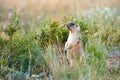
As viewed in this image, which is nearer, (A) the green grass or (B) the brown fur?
(A) the green grass

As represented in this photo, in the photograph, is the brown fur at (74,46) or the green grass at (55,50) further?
the brown fur at (74,46)

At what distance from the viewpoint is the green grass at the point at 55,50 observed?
6.65 m

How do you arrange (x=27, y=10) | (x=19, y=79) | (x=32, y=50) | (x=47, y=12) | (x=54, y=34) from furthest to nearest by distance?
1. (x=27, y=10)
2. (x=47, y=12)
3. (x=54, y=34)
4. (x=32, y=50)
5. (x=19, y=79)

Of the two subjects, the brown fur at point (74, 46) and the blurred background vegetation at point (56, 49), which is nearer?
the blurred background vegetation at point (56, 49)

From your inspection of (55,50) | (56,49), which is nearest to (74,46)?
(55,50)

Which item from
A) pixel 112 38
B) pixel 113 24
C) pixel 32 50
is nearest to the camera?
pixel 32 50

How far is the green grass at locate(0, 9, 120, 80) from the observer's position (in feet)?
21.8

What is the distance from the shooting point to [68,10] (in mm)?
12555

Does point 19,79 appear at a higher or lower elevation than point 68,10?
lower

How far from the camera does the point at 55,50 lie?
7375mm

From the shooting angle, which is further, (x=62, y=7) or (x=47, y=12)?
(x=62, y=7)

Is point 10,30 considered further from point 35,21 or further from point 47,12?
point 47,12

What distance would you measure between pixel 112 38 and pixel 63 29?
928 millimetres

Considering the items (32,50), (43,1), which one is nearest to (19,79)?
(32,50)
